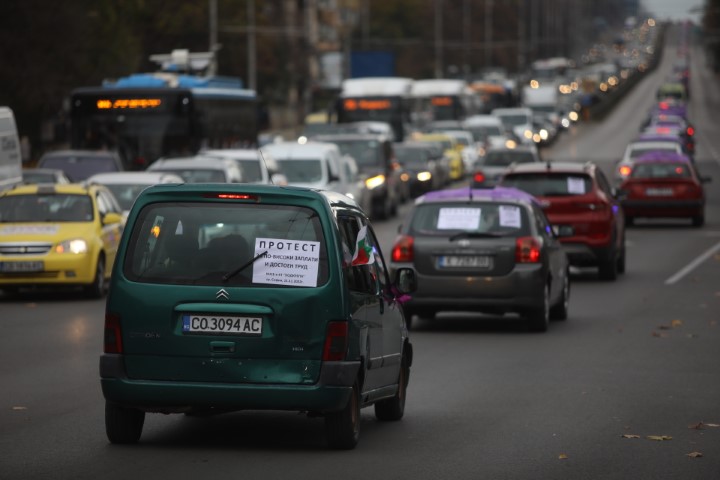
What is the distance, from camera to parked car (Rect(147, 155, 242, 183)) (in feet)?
99.2

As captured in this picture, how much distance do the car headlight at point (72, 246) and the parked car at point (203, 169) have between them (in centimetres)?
724

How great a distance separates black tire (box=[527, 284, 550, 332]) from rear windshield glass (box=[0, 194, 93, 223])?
269 inches

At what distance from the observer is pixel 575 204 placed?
1011 inches

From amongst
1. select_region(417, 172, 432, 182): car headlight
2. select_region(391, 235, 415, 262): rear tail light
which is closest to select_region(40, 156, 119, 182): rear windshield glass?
select_region(417, 172, 432, 182): car headlight

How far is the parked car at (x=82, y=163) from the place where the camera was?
37.2m

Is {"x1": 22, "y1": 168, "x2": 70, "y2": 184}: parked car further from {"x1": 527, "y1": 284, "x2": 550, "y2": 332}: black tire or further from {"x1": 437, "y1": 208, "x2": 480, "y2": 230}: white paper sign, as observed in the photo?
{"x1": 527, "y1": 284, "x2": 550, "y2": 332}: black tire

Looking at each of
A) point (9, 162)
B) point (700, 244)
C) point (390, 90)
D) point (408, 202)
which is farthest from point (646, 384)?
point (390, 90)

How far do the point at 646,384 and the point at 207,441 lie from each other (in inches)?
188

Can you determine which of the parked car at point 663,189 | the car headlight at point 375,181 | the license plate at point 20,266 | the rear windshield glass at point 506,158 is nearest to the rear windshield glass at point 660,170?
the parked car at point 663,189

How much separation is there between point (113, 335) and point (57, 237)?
1257cm

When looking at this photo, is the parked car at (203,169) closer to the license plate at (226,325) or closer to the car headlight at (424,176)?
the license plate at (226,325)

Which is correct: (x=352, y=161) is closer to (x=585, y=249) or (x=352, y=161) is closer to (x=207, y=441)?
(x=585, y=249)

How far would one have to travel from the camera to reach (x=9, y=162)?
101 ft

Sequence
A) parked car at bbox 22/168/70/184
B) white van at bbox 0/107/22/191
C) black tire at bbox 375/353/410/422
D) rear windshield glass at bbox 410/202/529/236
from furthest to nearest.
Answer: parked car at bbox 22/168/70/184, white van at bbox 0/107/22/191, rear windshield glass at bbox 410/202/529/236, black tire at bbox 375/353/410/422
